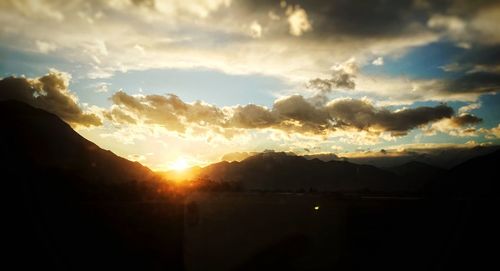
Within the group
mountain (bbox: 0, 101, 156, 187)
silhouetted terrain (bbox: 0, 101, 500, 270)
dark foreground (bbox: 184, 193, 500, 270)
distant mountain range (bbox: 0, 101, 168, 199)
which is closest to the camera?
dark foreground (bbox: 184, 193, 500, 270)

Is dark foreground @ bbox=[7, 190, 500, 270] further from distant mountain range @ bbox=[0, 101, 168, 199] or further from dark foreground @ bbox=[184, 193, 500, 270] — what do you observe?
distant mountain range @ bbox=[0, 101, 168, 199]

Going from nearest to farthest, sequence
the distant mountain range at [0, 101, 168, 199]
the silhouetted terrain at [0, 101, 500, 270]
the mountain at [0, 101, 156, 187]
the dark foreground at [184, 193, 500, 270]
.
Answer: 1. the dark foreground at [184, 193, 500, 270]
2. the silhouetted terrain at [0, 101, 500, 270]
3. the distant mountain range at [0, 101, 168, 199]
4. the mountain at [0, 101, 156, 187]

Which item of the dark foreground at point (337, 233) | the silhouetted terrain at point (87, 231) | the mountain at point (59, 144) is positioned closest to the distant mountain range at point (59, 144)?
the mountain at point (59, 144)

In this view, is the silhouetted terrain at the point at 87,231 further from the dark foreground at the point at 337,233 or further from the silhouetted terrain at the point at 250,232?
the dark foreground at the point at 337,233

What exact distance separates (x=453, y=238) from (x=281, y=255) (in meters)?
2.90

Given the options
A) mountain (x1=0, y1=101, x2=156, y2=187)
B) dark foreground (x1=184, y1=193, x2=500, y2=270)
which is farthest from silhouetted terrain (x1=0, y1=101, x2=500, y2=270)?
mountain (x1=0, y1=101, x2=156, y2=187)

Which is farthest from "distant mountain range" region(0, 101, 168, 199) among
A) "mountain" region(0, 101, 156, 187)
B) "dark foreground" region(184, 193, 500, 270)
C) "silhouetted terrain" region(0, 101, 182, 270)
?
"dark foreground" region(184, 193, 500, 270)

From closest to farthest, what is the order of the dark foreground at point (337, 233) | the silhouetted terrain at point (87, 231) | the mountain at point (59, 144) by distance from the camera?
the dark foreground at point (337, 233) < the silhouetted terrain at point (87, 231) < the mountain at point (59, 144)

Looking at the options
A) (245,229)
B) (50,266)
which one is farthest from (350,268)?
(50,266)

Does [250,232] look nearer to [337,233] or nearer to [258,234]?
[258,234]

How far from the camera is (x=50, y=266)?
610cm

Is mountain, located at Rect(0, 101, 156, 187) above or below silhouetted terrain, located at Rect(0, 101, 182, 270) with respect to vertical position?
above

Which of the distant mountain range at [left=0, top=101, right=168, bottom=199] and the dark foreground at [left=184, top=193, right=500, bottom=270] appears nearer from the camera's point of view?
the dark foreground at [left=184, top=193, right=500, bottom=270]

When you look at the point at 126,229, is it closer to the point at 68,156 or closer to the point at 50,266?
the point at 50,266
